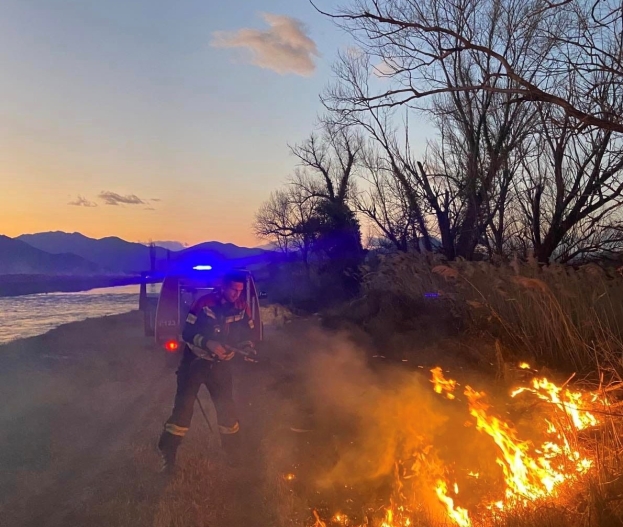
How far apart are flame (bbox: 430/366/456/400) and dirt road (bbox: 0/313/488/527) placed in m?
0.94

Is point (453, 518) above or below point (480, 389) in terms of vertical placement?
below

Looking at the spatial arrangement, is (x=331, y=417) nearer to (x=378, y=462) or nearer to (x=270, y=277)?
(x=378, y=462)

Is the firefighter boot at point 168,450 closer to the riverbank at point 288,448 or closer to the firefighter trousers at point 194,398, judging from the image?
the firefighter trousers at point 194,398

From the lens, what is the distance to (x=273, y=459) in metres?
5.94

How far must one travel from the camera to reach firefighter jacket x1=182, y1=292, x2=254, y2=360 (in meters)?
5.80

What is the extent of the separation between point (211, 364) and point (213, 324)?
17.6 inches

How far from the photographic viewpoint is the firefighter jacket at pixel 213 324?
19.0 feet

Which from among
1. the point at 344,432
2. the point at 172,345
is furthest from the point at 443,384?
the point at 172,345

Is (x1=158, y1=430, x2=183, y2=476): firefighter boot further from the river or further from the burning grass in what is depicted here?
the river

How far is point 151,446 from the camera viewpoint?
6383mm

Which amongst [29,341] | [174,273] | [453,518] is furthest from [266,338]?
[453,518]

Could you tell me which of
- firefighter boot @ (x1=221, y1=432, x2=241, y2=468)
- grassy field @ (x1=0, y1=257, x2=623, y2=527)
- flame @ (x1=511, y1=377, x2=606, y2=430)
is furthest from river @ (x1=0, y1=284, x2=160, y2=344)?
flame @ (x1=511, y1=377, x2=606, y2=430)

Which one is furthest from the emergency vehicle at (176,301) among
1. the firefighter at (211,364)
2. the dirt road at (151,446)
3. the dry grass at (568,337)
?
the dry grass at (568,337)

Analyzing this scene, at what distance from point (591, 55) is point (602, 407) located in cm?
372
